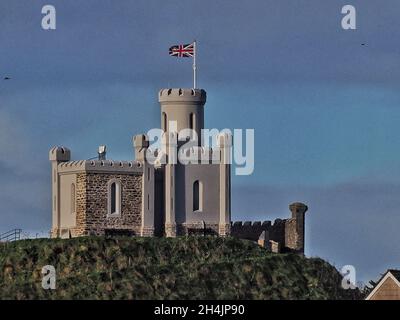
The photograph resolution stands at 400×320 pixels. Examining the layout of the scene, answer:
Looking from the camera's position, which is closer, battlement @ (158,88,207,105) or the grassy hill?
the grassy hill

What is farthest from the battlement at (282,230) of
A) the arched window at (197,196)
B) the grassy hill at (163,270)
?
the grassy hill at (163,270)

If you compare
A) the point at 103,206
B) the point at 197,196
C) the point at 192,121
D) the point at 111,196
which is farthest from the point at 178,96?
the point at 103,206

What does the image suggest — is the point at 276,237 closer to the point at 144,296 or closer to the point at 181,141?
the point at 181,141

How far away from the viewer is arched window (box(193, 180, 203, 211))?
118875 mm

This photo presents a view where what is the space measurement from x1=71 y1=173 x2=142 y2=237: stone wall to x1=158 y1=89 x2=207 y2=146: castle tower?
383cm

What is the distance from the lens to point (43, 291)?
106 meters

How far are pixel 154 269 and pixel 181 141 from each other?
11.2m

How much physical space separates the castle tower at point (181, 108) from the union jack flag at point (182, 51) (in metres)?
2.71

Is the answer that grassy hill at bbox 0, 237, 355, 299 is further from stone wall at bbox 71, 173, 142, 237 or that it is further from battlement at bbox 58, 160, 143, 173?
battlement at bbox 58, 160, 143, 173

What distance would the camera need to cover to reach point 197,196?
119 m

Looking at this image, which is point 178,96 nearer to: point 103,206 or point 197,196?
point 197,196

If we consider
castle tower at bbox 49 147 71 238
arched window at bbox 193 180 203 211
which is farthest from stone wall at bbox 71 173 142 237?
arched window at bbox 193 180 203 211

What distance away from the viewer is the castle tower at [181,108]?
11906 centimetres
